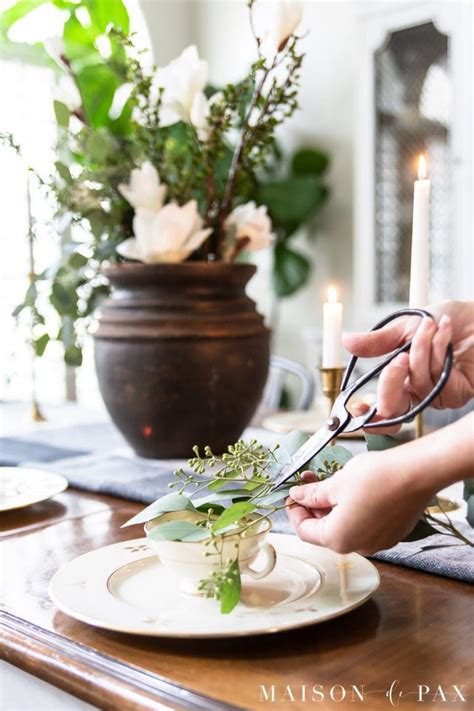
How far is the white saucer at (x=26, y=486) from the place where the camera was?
112 cm

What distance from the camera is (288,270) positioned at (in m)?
4.14

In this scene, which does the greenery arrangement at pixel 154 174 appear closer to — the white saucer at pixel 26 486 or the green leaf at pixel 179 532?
the white saucer at pixel 26 486

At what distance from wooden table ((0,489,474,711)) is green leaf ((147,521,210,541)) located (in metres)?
0.08

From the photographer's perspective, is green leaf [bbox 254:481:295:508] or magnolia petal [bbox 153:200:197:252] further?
magnolia petal [bbox 153:200:197:252]

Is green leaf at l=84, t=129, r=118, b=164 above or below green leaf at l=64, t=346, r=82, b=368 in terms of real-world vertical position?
above

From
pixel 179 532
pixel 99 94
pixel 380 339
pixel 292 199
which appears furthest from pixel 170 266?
pixel 292 199

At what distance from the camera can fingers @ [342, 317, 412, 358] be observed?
0.79m

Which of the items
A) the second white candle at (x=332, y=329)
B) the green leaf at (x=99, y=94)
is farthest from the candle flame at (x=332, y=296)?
the green leaf at (x=99, y=94)

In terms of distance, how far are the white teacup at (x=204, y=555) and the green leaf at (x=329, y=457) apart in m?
0.09

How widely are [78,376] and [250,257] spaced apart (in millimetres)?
1125

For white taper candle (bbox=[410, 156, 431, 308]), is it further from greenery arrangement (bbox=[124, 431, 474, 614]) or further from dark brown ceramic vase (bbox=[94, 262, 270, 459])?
dark brown ceramic vase (bbox=[94, 262, 270, 459])

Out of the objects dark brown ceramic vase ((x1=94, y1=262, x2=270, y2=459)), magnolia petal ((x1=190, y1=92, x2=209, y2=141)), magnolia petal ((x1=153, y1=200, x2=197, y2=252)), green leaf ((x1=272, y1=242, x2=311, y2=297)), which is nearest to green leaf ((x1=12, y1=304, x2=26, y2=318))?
dark brown ceramic vase ((x1=94, y1=262, x2=270, y2=459))

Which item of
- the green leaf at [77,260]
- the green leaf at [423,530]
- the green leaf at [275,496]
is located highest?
the green leaf at [77,260]

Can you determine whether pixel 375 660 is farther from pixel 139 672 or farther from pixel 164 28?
pixel 164 28
